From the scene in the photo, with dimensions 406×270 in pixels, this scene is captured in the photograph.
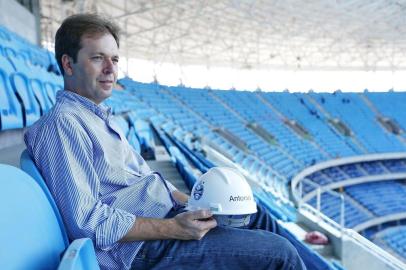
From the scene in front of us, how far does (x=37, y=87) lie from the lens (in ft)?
9.83

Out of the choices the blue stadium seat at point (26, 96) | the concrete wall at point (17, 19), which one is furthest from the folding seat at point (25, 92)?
the concrete wall at point (17, 19)

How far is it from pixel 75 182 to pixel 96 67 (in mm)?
413

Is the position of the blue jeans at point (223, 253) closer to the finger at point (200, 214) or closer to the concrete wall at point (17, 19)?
the finger at point (200, 214)

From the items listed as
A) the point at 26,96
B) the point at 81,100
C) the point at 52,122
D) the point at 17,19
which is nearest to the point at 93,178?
the point at 52,122

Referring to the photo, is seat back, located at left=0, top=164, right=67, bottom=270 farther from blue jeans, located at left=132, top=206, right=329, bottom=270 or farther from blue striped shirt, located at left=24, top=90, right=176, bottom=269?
blue jeans, located at left=132, top=206, right=329, bottom=270

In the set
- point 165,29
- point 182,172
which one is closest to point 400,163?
point 165,29

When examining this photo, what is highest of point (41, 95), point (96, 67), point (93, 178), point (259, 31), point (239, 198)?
point (96, 67)

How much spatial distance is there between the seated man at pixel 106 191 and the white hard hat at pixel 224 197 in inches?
1.6

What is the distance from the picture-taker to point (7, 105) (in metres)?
2.22

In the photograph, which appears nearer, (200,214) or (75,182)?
(75,182)

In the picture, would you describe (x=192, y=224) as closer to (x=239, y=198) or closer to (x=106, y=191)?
(x=239, y=198)

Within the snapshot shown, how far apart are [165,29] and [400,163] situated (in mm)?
12666

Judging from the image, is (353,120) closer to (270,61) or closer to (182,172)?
(270,61)

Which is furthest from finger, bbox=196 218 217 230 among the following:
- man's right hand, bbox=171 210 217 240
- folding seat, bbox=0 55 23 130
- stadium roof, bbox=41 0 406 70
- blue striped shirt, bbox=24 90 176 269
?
stadium roof, bbox=41 0 406 70
